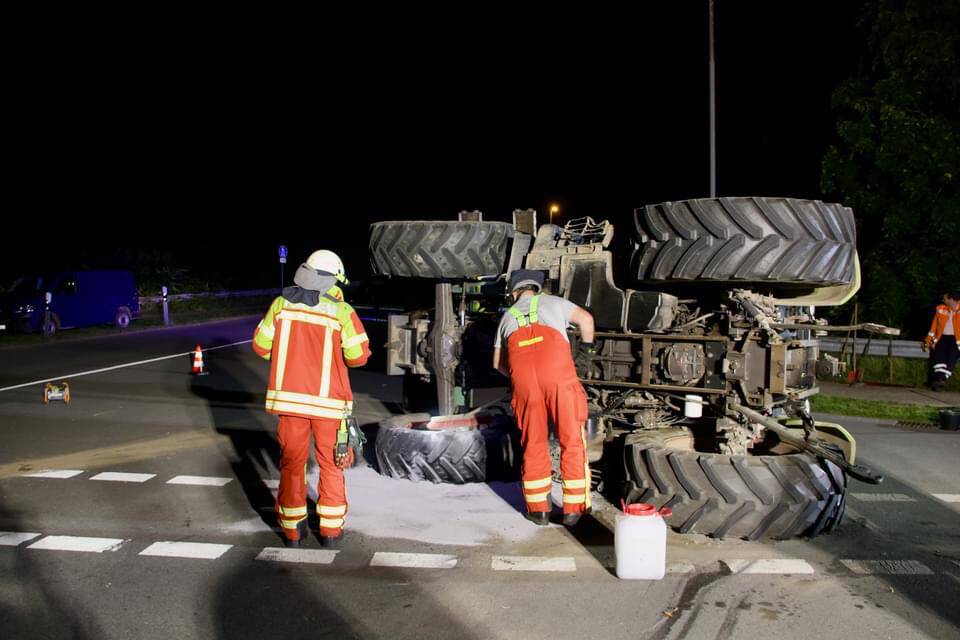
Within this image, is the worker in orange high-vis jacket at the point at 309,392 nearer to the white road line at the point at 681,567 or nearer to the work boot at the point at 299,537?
the work boot at the point at 299,537

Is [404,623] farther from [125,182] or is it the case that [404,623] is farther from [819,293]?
[125,182]

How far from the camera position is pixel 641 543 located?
469 cm

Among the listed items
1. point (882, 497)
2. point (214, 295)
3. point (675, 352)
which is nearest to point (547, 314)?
point (675, 352)

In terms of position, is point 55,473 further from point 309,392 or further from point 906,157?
point 906,157

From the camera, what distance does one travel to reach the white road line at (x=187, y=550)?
511 cm

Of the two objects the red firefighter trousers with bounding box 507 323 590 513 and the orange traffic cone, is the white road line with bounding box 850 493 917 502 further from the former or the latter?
the orange traffic cone

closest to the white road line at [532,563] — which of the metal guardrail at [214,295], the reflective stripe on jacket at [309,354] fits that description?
the reflective stripe on jacket at [309,354]

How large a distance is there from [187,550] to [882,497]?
506cm

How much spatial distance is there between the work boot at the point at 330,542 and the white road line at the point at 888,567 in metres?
3.03

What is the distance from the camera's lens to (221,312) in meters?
31.1

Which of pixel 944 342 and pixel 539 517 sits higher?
pixel 944 342

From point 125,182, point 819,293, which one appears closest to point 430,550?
point 819,293

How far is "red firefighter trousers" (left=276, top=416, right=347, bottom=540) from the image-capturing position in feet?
17.3

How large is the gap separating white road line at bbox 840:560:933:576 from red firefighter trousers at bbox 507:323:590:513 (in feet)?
5.44
